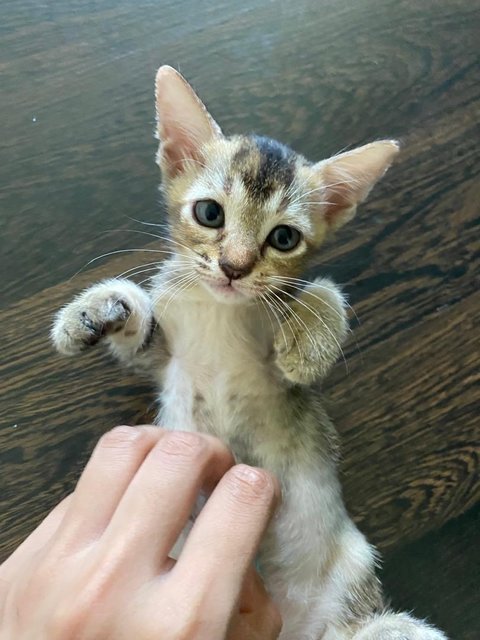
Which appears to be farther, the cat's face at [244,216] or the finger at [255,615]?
the cat's face at [244,216]

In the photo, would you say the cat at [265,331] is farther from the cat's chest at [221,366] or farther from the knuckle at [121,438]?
the knuckle at [121,438]

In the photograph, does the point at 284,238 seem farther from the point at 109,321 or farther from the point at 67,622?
the point at 67,622

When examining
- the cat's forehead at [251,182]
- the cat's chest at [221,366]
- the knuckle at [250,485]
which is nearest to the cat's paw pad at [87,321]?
the cat's chest at [221,366]

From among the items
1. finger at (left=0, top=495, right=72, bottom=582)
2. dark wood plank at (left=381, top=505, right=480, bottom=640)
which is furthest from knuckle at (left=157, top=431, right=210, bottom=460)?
dark wood plank at (left=381, top=505, right=480, bottom=640)

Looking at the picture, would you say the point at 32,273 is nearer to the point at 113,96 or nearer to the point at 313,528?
the point at 113,96

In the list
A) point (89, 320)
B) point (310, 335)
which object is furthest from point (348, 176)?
point (89, 320)

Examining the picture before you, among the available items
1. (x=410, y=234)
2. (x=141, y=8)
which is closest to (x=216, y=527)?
(x=410, y=234)

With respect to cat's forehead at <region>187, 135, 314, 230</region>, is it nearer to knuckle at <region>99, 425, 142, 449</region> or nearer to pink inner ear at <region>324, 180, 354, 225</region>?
pink inner ear at <region>324, 180, 354, 225</region>
